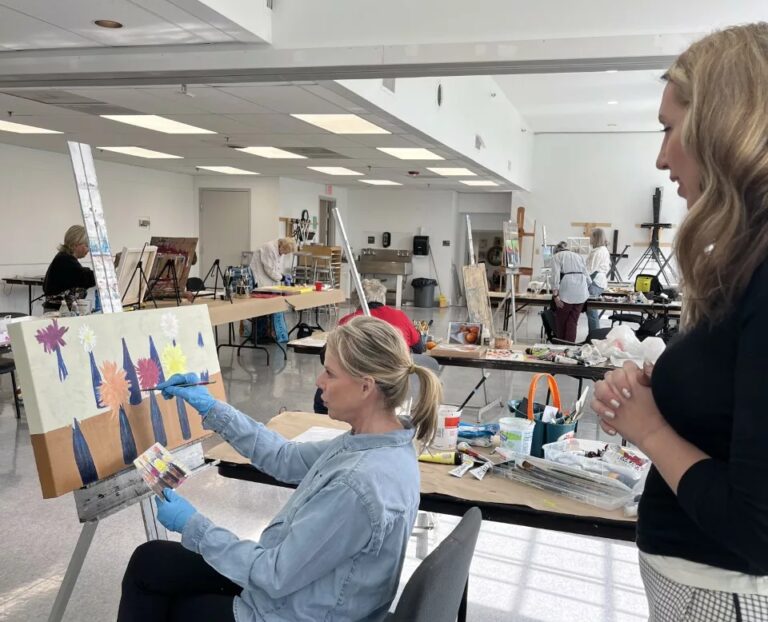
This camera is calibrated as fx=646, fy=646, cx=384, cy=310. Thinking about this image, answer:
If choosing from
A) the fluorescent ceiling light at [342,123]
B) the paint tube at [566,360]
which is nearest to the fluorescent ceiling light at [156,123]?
the fluorescent ceiling light at [342,123]

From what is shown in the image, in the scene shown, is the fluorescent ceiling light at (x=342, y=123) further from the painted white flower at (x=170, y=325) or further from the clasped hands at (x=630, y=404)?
the clasped hands at (x=630, y=404)

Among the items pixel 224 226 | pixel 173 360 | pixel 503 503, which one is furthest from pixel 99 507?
pixel 224 226

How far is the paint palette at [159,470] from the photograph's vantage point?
177 centimetres

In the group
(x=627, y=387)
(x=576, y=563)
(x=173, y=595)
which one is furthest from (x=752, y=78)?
(x=576, y=563)

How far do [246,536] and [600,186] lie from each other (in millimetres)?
13319

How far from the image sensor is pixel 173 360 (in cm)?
231

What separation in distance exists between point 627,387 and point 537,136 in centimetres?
1517

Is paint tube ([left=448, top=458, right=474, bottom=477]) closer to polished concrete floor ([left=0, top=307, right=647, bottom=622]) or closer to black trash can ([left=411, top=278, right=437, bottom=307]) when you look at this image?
polished concrete floor ([left=0, top=307, right=647, bottom=622])

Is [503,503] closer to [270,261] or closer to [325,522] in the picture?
[325,522]

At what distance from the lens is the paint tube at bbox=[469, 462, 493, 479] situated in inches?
83.1

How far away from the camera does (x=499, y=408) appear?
5789mm

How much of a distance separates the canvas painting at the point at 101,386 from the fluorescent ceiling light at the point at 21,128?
21.6 feet

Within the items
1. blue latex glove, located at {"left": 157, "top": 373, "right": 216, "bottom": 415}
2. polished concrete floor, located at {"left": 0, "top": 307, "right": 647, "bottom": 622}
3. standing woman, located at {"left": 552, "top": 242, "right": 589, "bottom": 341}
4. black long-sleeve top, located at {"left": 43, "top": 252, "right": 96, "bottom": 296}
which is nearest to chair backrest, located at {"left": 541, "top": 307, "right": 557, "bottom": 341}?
standing woman, located at {"left": 552, "top": 242, "right": 589, "bottom": 341}

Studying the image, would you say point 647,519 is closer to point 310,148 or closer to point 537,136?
point 310,148
